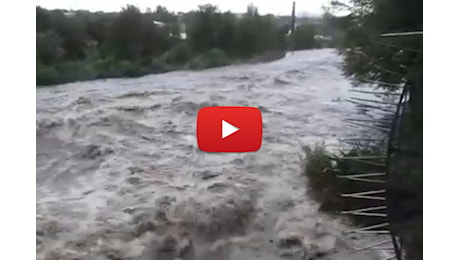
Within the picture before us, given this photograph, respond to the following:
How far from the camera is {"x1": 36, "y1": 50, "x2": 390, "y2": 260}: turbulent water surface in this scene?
109 cm

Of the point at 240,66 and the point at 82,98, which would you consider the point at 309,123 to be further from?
the point at 82,98

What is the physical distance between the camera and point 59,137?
110 centimetres

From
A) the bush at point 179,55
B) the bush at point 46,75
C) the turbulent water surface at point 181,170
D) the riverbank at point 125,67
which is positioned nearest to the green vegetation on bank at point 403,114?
the turbulent water surface at point 181,170

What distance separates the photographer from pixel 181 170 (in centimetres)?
111

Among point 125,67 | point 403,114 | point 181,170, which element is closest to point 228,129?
point 181,170

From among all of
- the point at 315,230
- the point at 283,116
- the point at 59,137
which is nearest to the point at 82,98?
the point at 59,137

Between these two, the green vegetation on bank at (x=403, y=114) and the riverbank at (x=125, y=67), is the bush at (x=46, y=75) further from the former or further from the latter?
the green vegetation on bank at (x=403, y=114)

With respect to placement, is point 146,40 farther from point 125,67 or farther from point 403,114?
point 403,114

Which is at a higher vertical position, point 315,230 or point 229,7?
point 229,7

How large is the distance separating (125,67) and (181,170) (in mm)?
265

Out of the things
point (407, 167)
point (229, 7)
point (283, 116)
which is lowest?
point (407, 167)

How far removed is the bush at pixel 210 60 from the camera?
1.12 m

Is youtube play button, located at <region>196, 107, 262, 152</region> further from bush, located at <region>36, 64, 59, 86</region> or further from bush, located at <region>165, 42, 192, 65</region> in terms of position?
bush, located at <region>36, 64, 59, 86</region>

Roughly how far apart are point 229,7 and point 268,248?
55 cm
